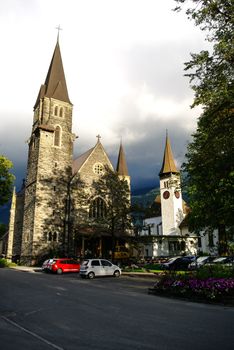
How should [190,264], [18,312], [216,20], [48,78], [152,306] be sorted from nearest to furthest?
[18,312]
[152,306]
[216,20]
[190,264]
[48,78]

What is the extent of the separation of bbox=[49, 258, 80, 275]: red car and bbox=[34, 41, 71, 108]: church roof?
1016 inches

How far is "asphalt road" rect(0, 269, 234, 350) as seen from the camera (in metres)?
6.54

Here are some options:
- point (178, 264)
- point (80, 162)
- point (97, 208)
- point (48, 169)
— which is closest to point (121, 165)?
point (80, 162)

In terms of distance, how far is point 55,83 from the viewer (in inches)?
1913

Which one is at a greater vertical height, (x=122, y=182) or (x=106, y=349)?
(x=122, y=182)

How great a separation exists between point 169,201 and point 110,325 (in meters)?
54.6

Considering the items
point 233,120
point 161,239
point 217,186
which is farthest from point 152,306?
point 161,239

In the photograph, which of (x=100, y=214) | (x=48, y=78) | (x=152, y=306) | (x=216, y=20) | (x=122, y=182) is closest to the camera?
(x=152, y=306)

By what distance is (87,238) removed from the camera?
132 feet

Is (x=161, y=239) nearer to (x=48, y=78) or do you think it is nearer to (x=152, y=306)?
(x=48, y=78)

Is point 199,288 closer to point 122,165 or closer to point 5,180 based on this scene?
point 5,180

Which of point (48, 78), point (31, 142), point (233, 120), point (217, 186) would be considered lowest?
point (217, 186)

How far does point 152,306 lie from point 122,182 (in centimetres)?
2510

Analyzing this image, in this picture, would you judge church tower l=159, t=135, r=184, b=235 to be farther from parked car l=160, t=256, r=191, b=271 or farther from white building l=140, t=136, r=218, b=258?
parked car l=160, t=256, r=191, b=271
